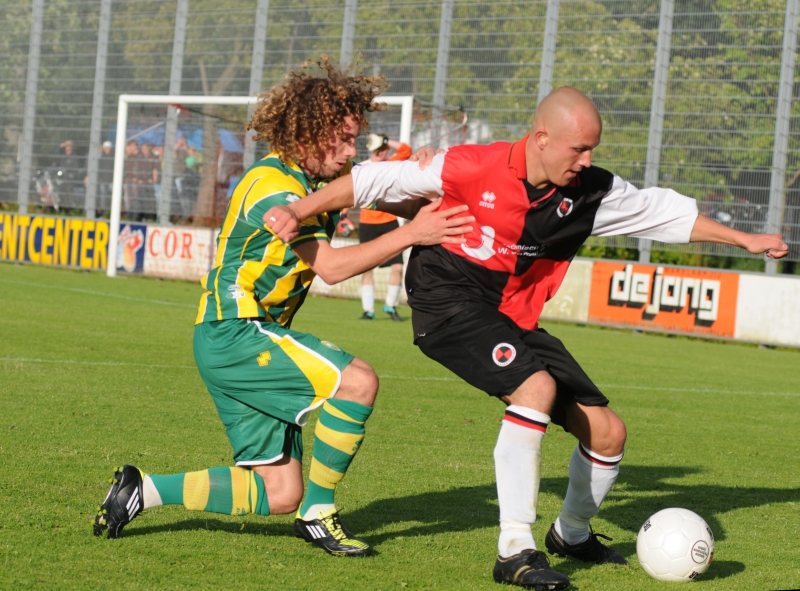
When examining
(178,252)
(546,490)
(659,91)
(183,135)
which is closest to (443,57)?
(659,91)

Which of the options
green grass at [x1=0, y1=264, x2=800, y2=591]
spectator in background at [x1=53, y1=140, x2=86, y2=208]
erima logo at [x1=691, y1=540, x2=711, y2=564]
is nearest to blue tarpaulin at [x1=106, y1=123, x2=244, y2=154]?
spectator in background at [x1=53, y1=140, x2=86, y2=208]

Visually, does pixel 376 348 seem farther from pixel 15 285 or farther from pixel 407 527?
pixel 15 285

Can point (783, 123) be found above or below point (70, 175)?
above

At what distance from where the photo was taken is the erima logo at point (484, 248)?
13.0 feet

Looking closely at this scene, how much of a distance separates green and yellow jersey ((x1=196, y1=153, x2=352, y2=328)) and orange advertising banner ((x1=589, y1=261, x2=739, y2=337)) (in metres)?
12.0

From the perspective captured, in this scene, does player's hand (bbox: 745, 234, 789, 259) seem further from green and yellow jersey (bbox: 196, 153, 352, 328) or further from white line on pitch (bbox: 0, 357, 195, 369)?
white line on pitch (bbox: 0, 357, 195, 369)

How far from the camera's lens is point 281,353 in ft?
13.1

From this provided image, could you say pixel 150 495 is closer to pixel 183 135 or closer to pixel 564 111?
pixel 564 111

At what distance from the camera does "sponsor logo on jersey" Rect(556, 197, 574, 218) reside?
13.0 feet

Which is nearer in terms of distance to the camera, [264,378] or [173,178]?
[264,378]

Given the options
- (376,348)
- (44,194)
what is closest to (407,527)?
(376,348)

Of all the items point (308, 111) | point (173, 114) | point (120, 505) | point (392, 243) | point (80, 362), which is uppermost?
point (173, 114)

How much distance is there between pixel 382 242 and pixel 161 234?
16.6 meters

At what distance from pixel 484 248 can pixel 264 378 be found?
99cm
